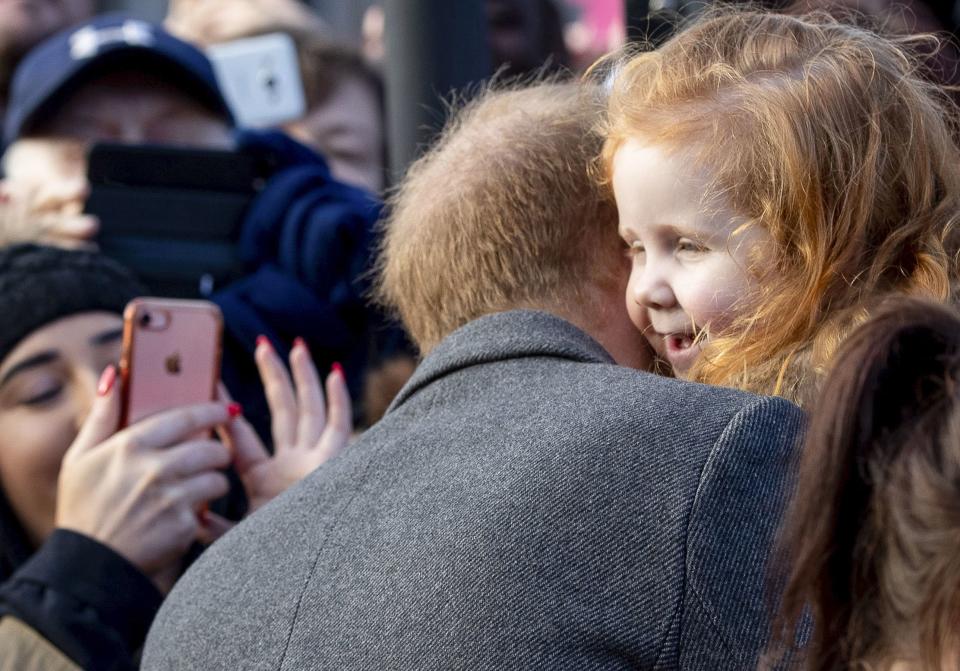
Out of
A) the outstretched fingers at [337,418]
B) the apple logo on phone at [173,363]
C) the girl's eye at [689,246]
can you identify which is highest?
the girl's eye at [689,246]

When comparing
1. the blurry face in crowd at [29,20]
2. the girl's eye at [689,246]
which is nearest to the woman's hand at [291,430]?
the girl's eye at [689,246]

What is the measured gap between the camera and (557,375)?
1.51 m

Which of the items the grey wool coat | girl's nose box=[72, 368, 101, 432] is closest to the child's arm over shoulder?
the grey wool coat

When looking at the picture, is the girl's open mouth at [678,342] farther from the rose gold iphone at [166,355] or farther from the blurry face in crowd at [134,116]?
the blurry face in crowd at [134,116]

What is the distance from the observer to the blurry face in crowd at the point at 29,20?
3.88 metres

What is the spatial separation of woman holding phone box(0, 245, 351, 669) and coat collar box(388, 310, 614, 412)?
75 centimetres

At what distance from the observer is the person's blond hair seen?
1.62m

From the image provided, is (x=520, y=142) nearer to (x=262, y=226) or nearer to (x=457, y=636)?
(x=457, y=636)

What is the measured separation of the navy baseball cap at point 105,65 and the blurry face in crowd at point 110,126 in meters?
0.03

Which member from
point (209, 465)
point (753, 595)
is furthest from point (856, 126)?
point (209, 465)

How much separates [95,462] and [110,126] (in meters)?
1.16

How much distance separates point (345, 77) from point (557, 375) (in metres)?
2.39

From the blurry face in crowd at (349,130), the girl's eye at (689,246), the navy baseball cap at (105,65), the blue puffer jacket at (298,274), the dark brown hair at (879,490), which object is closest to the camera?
the dark brown hair at (879,490)

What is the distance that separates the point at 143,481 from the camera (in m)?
2.31
